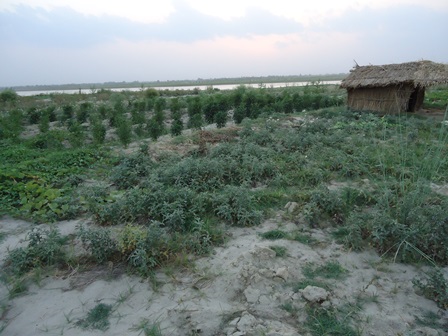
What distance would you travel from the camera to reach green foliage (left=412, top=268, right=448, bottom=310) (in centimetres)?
271

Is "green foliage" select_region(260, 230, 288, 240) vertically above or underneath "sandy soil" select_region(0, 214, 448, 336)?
above

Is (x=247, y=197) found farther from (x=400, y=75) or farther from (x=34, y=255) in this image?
(x=400, y=75)

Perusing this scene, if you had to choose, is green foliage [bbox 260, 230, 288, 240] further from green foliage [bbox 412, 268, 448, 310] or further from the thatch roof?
the thatch roof

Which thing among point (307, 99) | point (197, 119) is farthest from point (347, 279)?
point (307, 99)

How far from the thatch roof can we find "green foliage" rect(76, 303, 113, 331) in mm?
10205

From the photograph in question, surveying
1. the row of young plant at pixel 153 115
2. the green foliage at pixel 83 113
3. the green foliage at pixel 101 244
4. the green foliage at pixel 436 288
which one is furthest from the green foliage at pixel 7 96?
the green foliage at pixel 436 288

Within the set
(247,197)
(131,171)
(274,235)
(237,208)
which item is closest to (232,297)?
(274,235)

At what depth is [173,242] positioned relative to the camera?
352 cm

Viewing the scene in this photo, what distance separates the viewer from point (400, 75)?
34.7 feet

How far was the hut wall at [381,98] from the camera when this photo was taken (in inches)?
421

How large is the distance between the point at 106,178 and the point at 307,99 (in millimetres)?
10857

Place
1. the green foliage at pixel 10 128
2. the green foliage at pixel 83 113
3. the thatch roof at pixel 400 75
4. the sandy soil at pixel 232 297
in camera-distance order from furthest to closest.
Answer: the green foliage at pixel 83 113 → the thatch roof at pixel 400 75 → the green foliage at pixel 10 128 → the sandy soil at pixel 232 297

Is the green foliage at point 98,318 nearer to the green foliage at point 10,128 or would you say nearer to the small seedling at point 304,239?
the small seedling at point 304,239

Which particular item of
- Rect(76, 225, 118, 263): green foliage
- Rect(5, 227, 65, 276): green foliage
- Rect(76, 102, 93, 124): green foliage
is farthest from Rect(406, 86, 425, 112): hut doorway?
Rect(76, 102, 93, 124): green foliage
